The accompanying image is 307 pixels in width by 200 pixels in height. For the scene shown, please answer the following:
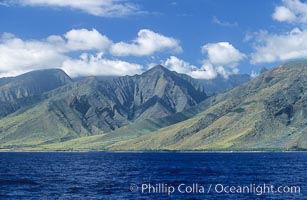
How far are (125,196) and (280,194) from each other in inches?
1664

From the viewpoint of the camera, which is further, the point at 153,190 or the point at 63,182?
the point at 63,182

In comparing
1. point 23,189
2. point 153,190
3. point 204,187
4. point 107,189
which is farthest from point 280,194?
point 23,189

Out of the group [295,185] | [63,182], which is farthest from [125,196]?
[295,185]

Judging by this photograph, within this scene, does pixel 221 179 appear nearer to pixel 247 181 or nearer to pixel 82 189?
pixel 247 181

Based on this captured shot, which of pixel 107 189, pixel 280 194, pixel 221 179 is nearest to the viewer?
pixel 280 194

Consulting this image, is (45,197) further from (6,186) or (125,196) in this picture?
(6,186)

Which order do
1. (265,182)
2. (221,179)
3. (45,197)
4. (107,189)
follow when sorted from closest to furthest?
(45,197), (107,189), (265,182), (221,179)

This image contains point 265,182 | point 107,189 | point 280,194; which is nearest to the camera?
point 280,194

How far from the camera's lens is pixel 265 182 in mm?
173625

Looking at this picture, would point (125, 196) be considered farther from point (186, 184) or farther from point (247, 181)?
point (247, 181)

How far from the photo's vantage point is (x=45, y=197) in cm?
12562

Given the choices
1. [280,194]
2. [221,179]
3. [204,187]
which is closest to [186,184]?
[204,187]

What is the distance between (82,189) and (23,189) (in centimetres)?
1761

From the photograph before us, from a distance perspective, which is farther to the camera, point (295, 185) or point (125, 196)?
point (295, 185)
